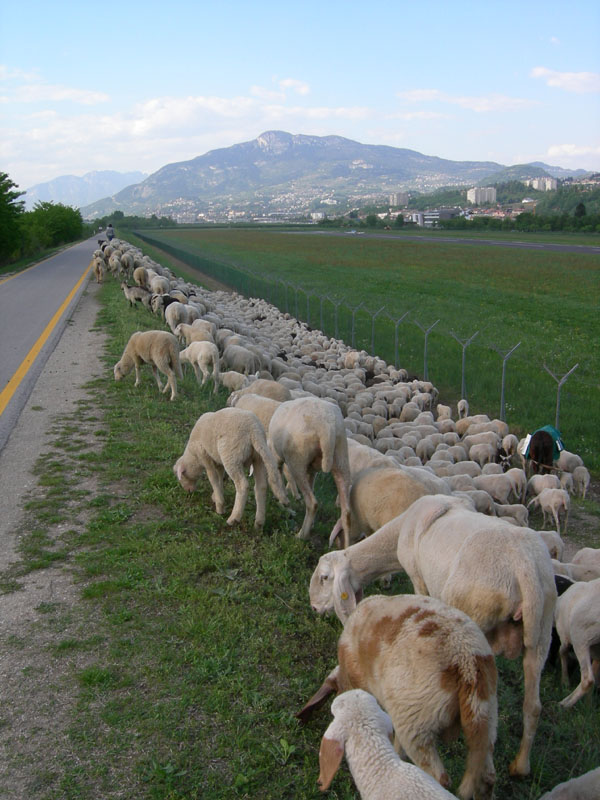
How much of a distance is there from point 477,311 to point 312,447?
937 inches

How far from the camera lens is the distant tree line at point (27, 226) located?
131ft

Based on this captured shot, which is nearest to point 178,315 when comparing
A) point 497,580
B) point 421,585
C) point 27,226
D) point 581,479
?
point 581,479

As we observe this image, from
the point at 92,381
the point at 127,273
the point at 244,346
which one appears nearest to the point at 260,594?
the point at 92,381

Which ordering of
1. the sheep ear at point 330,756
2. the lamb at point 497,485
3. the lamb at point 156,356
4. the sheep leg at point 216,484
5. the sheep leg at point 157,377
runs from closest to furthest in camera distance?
the sheep ear at point 330,756, the sheep leg at point 216,484, the lamb at point 497,485, the lamb at point 156,356, the sheep leg at point 157,377

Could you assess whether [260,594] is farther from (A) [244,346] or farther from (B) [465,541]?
(A) [244,346]

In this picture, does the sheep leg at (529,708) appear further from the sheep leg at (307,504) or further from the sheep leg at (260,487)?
the sheep leg at (260,487)

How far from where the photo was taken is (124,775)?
423cm

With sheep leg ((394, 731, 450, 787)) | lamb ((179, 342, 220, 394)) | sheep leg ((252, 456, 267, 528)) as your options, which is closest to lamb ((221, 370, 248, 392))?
lamb ((179, 342, 220, 394))

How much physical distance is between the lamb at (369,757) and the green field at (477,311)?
973 cm

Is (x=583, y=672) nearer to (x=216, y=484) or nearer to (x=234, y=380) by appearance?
(x=216, y=484)

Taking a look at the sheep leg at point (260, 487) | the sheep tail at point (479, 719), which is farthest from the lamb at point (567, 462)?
the sheep tail at point (479, 719)

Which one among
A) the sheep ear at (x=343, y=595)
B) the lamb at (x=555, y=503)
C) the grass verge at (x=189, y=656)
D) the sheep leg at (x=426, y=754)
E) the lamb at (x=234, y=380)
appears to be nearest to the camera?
the sheep leg at (x=426, y=754)

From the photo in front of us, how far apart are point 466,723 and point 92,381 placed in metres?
11.2

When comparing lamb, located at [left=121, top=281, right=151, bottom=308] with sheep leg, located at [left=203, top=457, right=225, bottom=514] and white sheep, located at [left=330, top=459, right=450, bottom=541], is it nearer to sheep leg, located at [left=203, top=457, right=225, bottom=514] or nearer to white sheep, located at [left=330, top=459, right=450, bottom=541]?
sheep leg, located at [left=203, top=457, right=225, bottom=514]
